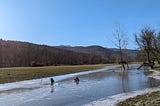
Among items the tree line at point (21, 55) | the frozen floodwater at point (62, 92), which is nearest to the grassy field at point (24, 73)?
the frozen floodwater at point (62, 92)

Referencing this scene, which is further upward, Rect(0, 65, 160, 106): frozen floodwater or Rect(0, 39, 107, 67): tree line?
Rect(0, 39, 107, 67): tree line

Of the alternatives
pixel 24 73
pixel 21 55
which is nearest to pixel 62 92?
pixel 24 73

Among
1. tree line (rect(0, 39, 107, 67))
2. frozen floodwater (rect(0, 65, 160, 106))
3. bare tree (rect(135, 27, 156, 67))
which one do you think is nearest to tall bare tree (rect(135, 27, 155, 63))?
bare tree (rect(135, 27, 156, 67))

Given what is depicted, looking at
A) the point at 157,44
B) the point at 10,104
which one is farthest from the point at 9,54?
the point at 10,104

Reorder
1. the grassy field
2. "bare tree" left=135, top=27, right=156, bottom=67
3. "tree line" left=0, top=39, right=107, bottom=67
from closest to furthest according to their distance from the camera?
the grassy field, "bare tree" left=135, top=27, right=156, bottom=67, "tree line" left=0, top=39, right=107, bottom=67

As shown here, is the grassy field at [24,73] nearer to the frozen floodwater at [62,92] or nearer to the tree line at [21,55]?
the frozen floodwater at [62,92]

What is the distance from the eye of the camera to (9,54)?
17600cm

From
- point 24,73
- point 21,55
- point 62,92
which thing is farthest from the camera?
point 21,55

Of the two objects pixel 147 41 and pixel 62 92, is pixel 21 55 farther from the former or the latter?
pixel 62 92

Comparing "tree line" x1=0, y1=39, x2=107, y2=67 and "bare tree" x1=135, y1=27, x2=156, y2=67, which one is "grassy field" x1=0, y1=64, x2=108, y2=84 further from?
"tree line" x1=0, y1=39, x2=107, y2=67

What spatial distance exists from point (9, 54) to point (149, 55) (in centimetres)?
11204

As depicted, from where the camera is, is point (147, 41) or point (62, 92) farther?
point (147, 41)

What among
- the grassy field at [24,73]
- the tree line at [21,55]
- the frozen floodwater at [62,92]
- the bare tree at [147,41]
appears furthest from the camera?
the tree line at [21,55]

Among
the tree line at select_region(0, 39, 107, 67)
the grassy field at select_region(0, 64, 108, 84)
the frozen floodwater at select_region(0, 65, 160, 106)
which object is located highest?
the tree line at select_region(0, 39, 107, 67)
